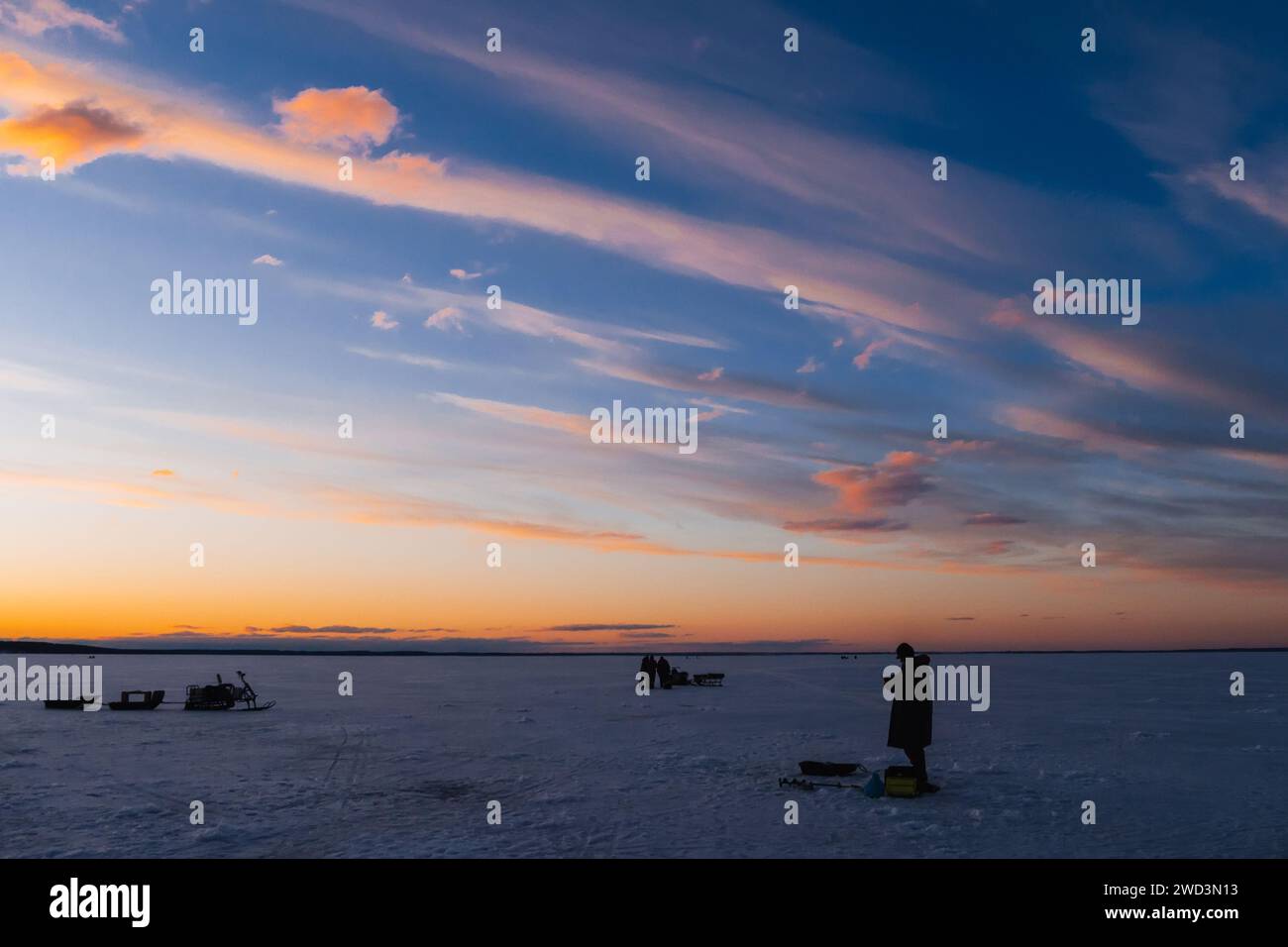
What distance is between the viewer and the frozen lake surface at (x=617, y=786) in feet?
36.2

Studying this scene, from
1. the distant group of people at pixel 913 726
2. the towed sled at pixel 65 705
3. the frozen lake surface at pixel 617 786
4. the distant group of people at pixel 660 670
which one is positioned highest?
the distant group of people at pixel 913 726

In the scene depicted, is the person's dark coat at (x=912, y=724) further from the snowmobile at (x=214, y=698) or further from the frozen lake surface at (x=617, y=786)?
the snowmobile at (x=214, y=698)

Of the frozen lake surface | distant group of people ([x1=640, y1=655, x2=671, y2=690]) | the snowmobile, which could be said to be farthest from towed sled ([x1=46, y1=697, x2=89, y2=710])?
distant group of people ([x1=640, y1=655, x2=671, y2=690])

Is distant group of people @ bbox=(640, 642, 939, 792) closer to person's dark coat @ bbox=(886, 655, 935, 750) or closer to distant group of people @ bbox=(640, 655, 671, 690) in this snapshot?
person's dark coat @ bbox=(886, 655, 935, 750)

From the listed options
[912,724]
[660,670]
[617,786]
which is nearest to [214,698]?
[660,670]

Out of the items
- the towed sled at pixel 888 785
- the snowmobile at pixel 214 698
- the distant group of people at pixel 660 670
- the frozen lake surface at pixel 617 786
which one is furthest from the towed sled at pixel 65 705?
the towed sled at pixel 888 785

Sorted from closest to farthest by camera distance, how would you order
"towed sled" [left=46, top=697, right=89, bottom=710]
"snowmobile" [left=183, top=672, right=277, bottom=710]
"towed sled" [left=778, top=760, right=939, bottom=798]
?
"towed sled" [left=778, top=760, right=939, bottom=798]
"snowmobile" [left=183, top=672, right=277, bottom=710]
"towed sled" [left=46, top=697, right=89, bottom=710]

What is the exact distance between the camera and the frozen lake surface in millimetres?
11047

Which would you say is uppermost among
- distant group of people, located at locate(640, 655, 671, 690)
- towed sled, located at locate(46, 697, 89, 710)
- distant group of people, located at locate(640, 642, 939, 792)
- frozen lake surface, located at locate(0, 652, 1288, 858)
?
distant group of people, located at locate(640, 642, 939, 792)

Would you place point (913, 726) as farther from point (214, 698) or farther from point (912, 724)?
point (214, 698)
